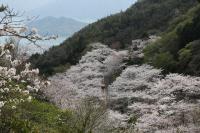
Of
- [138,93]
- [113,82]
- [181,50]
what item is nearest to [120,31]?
[181,50]

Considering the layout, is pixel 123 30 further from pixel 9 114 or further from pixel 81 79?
pixel 9 114

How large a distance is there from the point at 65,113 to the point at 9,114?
15087 millimetres

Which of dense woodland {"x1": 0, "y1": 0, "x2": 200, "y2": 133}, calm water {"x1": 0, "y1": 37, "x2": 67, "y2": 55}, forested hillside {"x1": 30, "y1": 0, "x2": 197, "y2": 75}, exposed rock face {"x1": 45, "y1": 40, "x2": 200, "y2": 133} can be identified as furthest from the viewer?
forested hillside {"x1": 30, "y1": 0, "x2": 197, "y2": 75}

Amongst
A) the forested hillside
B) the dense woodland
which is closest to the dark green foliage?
the dense woodland

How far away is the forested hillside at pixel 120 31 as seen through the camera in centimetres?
7804

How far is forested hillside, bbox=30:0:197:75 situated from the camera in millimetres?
78037

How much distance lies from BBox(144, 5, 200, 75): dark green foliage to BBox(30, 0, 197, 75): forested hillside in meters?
13.4

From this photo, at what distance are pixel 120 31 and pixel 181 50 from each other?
28646mm

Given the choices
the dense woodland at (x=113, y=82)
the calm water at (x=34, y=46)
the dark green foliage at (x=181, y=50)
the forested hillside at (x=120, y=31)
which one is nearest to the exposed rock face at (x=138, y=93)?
the dense woodland at (x=113, y=82)

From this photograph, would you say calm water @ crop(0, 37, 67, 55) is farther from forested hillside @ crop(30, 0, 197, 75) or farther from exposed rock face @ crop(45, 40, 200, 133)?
forested hillside @ crop(30, 0, 197, 75)

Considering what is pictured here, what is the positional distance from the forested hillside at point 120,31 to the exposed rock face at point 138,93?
16.5m

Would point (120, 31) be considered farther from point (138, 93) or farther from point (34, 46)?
point (34, 46)

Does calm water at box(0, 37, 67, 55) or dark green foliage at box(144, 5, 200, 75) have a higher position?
calm water at box(0, 37, 67, 55)

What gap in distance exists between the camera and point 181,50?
54312 mm
